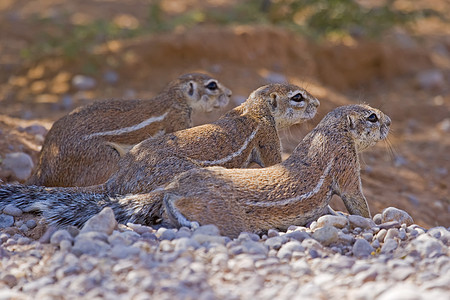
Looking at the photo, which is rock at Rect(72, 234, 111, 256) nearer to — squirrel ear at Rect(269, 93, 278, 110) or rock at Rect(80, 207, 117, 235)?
rock at Rect(80, 207, 117, 235)

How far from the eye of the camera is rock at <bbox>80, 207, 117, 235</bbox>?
4789mm

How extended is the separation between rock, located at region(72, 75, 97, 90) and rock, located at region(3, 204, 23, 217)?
18.3 feet

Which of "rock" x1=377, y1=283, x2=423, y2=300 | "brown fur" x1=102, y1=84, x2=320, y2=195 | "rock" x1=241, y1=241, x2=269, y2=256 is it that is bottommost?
"rock" x1=241, y1=241, x2=269, y2=256

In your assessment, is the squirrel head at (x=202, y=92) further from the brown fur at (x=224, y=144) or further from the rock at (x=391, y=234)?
the rock at (x=391, y=234)

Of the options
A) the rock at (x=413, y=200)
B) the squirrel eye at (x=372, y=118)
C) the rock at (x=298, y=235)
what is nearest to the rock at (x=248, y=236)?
the rock at (x=298, y=235)

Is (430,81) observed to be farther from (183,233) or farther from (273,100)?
(183,233)

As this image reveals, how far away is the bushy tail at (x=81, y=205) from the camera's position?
530cm

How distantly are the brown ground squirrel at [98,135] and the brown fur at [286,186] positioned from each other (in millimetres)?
1543

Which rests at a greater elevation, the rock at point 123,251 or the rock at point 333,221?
the rock at point 123,251

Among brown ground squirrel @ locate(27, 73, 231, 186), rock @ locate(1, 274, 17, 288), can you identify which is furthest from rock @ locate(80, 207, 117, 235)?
brown ground squirrel @ locate(27, 73, 231, 186)

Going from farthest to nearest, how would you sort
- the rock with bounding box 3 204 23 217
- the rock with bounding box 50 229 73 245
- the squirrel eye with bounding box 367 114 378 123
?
the squirrel eye with bounding box 367 114 378 123
the rock with bounding box 3 204 23 217
the rock with bounding box 50 229 73 245

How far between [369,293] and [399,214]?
2.29 metres

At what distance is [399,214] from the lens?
5863 mm

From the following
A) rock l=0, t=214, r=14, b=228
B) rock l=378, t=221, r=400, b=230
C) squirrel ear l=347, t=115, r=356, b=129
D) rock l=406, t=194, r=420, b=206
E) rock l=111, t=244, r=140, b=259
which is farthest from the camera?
rock l=406, t=194, r=420, b=206
